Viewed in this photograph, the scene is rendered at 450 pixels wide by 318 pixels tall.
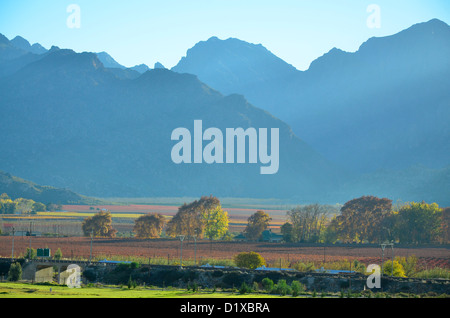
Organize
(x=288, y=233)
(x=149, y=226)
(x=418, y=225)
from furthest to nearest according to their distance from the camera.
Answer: (x=149, y=226) → (x=288, y=233) → (x=418, y=225)

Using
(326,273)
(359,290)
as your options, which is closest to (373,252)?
(326,273)

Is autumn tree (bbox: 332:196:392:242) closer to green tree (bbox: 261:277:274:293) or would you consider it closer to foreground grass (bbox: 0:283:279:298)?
green tree (bbox: 261:277:274:293)

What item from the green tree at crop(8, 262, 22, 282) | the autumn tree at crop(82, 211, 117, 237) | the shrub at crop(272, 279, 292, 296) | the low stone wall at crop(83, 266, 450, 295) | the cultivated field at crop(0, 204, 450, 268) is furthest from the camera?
the autumn tree at crop(82, 211, 117, 237)

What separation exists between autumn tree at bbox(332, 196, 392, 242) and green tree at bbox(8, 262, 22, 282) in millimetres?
83005

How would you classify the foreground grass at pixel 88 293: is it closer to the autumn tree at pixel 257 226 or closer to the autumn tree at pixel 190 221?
the autumn tree at pixel 190 221

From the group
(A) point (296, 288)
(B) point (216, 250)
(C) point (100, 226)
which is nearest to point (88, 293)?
(A) point (296, 288)

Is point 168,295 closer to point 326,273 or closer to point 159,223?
point 326,273

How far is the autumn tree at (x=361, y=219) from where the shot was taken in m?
141

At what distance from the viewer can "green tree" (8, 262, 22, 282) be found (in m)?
70.4

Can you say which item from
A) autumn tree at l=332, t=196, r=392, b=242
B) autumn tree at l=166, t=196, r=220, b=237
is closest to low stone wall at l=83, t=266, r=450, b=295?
autumn tree at l=332, t=196, r=392, b=242

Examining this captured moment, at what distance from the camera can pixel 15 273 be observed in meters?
71.1

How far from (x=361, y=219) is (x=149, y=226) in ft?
147

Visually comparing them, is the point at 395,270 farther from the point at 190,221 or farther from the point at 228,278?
the point at 190,221
